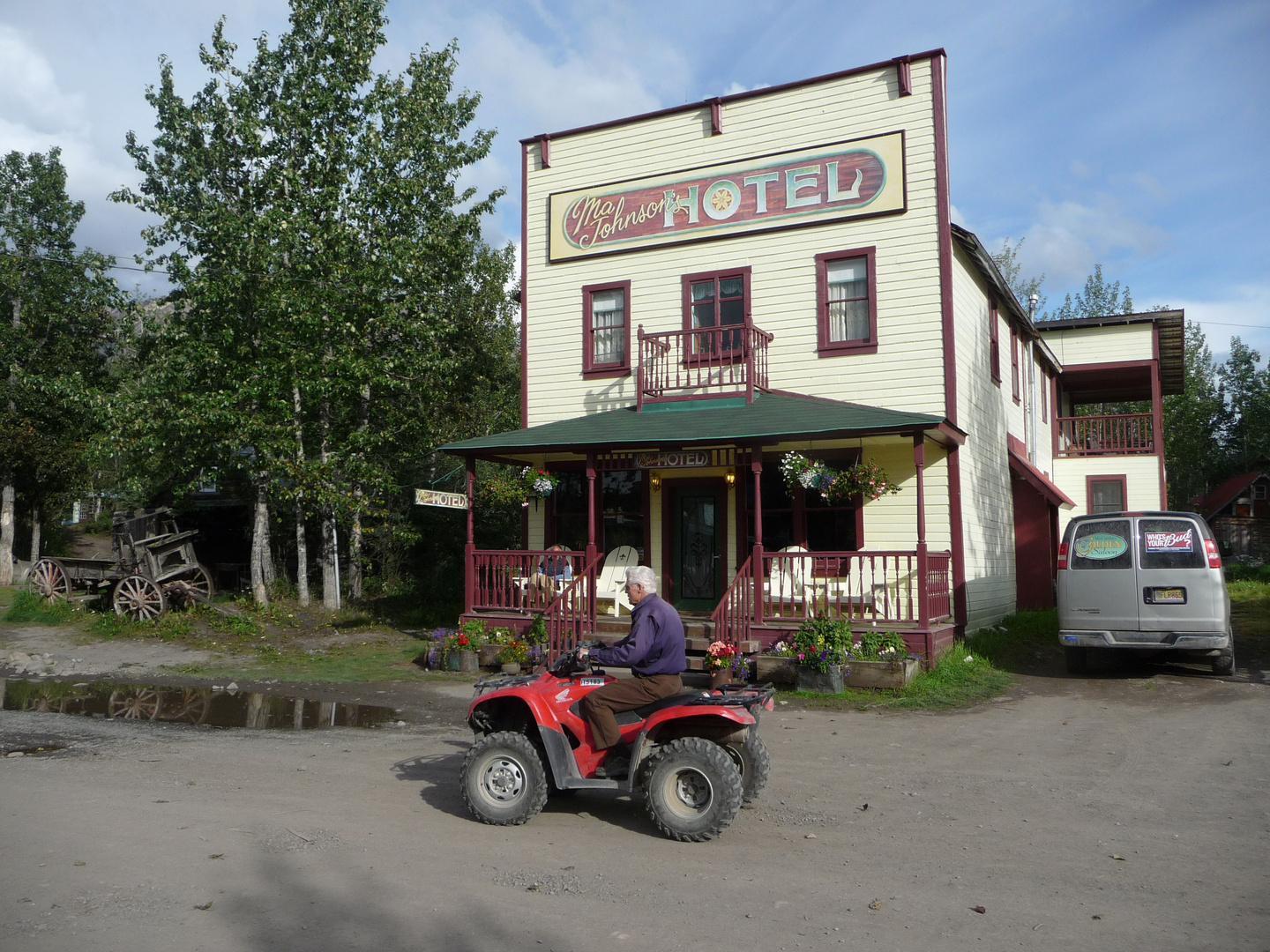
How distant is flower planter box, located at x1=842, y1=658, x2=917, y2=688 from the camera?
455 inches

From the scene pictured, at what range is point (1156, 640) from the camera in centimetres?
1180

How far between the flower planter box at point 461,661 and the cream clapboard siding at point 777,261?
4800 mm

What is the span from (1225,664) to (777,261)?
8.52 m

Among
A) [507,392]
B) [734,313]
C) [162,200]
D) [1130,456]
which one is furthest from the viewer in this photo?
[507,392]

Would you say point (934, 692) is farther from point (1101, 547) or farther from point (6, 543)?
point (6, 543)

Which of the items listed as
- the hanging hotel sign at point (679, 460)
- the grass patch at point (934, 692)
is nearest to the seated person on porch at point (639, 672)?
the grass patch at point (934, 692)

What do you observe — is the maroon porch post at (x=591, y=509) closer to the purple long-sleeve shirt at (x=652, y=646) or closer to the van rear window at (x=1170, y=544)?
the van rear window at (x=1170, y=544)

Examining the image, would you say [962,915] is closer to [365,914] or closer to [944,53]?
[365,914]

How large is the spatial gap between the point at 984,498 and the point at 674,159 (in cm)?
784

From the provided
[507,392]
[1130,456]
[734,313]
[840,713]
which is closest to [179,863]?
[840,713]

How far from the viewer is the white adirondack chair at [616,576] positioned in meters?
14.6

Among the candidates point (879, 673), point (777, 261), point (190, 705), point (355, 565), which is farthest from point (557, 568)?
point (355, 565)

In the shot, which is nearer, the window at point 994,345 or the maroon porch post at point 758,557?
the maroon porch post at point 758,557

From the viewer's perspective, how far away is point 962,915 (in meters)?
4.60
